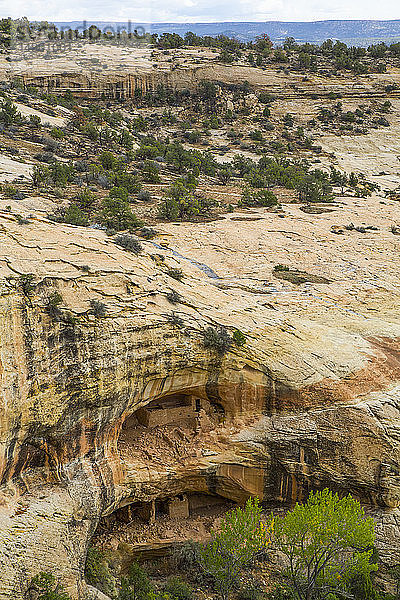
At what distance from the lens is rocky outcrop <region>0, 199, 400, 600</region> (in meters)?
12.2

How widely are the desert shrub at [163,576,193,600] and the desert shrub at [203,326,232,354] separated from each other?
6.53 m

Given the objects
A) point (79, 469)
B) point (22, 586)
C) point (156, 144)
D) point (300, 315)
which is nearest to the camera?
point (22, 586)

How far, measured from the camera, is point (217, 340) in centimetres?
1502

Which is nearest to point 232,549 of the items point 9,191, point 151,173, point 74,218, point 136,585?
point 136,585

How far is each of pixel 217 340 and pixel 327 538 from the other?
5.70 metres

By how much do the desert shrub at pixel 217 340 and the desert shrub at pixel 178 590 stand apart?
21.4 feet

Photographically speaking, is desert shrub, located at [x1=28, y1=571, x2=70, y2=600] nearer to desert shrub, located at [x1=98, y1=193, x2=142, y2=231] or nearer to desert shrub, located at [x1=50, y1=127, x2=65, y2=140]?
desert shrub, located at [x1=98, y1=193, x2=142, y2=231]

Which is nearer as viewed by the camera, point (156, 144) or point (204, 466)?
point (204, 466)

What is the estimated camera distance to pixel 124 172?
1219 inches

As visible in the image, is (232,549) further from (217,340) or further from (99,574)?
(217,340)

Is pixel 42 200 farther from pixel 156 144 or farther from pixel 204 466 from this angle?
pixel 156 144

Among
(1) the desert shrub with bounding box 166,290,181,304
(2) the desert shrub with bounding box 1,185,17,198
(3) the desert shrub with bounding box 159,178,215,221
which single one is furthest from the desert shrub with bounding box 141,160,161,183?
(1) the desert shrub with bounding box 166,290,181,304

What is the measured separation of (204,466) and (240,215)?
1490 cm

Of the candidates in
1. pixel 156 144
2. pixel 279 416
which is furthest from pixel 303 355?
pixel 156 144
